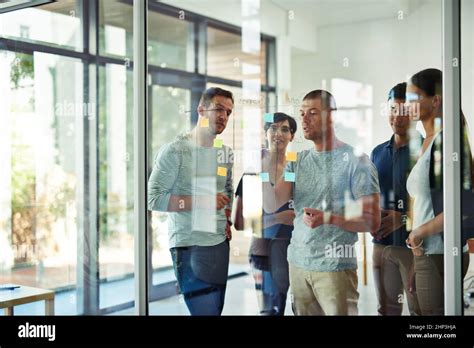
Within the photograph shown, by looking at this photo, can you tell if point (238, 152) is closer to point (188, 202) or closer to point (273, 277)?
point (188, 202)

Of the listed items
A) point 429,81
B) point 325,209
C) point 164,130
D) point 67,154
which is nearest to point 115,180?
point 67,154

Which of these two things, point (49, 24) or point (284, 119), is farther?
point (49, 24)

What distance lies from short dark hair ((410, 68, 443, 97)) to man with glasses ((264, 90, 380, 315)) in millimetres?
A: 483

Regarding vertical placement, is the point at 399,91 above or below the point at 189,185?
above

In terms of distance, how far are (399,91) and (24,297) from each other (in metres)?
2.82

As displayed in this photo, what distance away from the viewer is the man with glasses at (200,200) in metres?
3.59

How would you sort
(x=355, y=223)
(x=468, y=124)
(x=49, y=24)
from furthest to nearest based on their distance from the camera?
(x=49, y=24)
(x=355, y=223)
(x=468, y=124)

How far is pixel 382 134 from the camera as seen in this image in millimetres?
3270

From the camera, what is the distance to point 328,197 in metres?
3.40

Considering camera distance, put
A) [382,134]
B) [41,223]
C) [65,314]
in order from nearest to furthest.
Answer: [382,134], [65,314], [41,223]

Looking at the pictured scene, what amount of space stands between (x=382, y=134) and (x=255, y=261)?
3.56ft

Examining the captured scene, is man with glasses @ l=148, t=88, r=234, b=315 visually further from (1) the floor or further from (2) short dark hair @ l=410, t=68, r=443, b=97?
(2) short dark hair @ l=410, t=68, r=443, b=97
